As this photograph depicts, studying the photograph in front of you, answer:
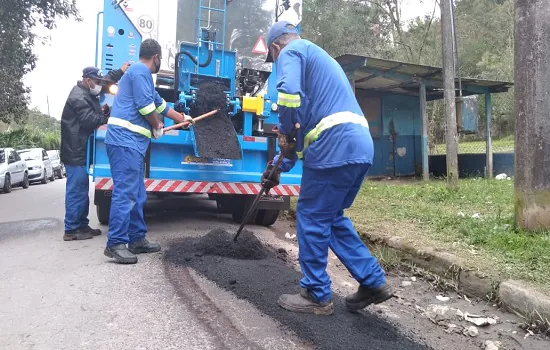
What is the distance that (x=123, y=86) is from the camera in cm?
458

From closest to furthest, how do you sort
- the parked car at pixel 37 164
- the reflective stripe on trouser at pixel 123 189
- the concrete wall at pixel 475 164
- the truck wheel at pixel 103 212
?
the reflective stripe on trouser at pixel 123 189 → the truck wheel at pixel 103 212 → the concrete wall at pixel 475 164 → the parked car at pixel 37 164

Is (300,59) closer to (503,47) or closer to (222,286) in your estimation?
(222,286)

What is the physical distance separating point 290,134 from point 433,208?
4.41m

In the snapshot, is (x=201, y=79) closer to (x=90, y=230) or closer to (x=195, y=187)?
(x=195, y=187)

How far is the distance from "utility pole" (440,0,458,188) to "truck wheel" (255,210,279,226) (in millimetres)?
3713

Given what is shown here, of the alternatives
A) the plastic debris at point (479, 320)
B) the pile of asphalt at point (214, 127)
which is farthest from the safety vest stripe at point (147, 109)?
the plastic debris at point (479, 320)

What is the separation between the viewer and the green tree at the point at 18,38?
13359 mm

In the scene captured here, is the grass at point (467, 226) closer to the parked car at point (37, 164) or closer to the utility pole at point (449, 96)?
the utility pole at point (449, 96)

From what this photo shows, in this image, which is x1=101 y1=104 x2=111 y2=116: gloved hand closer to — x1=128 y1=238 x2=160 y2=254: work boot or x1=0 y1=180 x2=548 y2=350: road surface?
x1=0 y1=180 x2=548 y2=350: road surface

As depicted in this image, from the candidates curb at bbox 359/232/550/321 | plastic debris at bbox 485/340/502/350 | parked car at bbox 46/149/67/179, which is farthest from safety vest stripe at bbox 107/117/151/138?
parked car at bbox 46/149/67/179

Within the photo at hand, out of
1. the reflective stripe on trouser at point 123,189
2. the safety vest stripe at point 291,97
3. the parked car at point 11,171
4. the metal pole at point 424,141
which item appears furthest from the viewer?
the parked car at point 11,171

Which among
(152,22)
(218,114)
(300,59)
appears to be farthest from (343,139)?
(152,22)

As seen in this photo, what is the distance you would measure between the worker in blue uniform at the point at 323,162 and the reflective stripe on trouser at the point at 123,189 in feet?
6.04

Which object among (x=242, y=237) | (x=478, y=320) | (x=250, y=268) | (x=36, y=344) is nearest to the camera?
(x=36, y=344)
